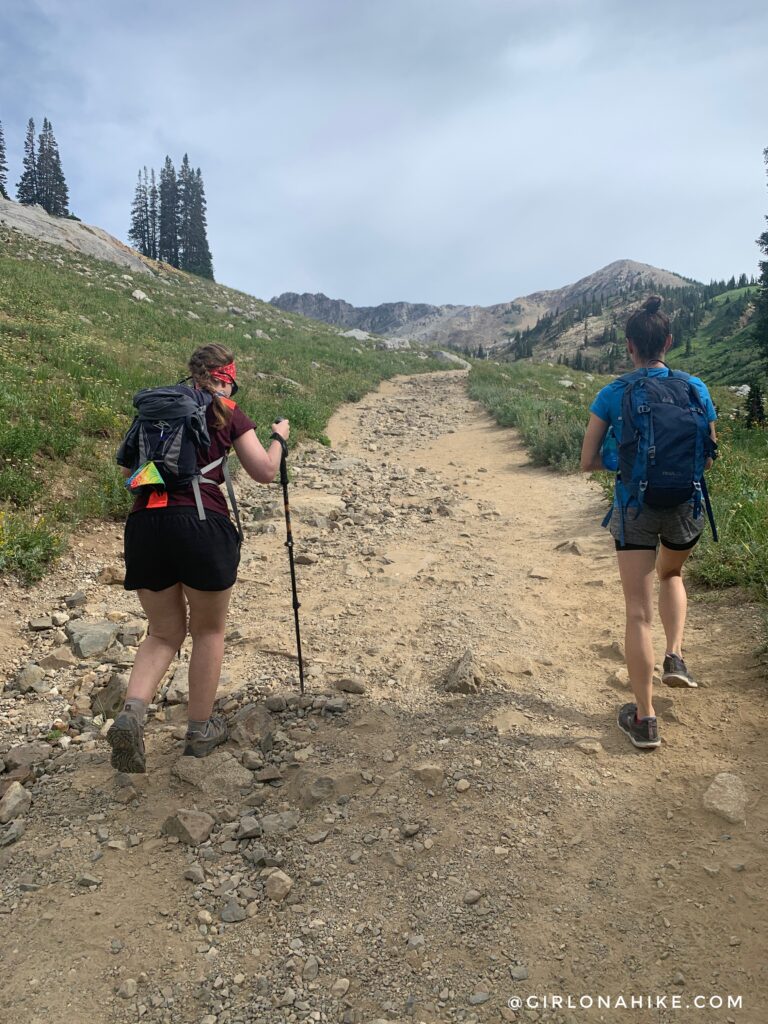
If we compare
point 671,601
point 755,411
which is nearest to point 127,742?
point 671,601

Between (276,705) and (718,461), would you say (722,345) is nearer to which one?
(718,461)

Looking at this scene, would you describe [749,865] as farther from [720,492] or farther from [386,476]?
[386,476]

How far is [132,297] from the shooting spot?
27.0 m

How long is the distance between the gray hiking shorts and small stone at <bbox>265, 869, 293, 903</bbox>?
252 cm

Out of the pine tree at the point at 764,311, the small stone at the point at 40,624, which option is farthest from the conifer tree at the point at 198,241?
the small stone at the point at 40,624

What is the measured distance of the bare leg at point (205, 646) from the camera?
349 centimetres

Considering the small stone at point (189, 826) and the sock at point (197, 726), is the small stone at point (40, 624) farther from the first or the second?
the small stone at point (189, 826)

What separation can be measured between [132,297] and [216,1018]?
29.5 metres

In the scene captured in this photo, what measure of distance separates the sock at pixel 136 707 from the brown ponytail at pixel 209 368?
1605 millimetres

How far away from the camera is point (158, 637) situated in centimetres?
355

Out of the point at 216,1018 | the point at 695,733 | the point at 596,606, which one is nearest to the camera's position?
the point at 216,1018

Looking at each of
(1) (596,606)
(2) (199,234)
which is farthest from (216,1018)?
(2) (199,234)

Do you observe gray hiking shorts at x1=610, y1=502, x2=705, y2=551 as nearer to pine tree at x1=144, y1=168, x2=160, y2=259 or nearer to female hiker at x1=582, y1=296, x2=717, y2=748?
female hiker at x1=582, y1=296, x2=717, y2=748

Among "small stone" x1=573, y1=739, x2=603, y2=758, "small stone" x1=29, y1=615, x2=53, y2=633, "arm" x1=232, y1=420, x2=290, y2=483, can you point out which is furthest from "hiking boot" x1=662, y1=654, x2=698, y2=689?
"small stone" x1=29, y1=615, x2=53, y2=633
